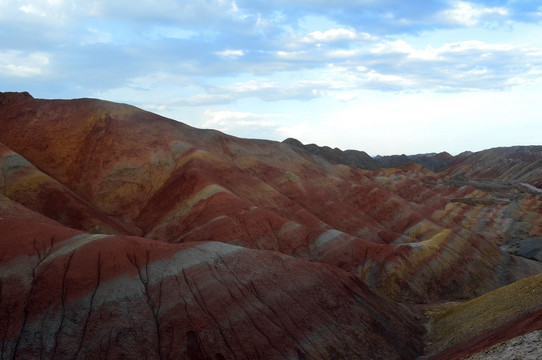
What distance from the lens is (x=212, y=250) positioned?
1228 inches

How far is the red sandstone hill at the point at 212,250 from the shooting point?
2444 centimetres

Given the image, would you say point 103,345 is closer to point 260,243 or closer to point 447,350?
point 447,350

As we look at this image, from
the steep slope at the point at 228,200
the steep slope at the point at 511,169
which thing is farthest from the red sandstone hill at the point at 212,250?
the steep slope at the point at 511,169

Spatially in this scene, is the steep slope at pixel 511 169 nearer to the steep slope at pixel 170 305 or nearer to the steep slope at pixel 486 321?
the steep slope at pixel 486 321

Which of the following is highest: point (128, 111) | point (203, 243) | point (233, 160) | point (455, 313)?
point (128, 111)

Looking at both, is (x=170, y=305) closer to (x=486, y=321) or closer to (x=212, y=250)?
(x=212, y=250)

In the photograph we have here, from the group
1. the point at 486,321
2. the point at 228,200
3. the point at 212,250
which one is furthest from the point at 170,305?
the point at 228,200

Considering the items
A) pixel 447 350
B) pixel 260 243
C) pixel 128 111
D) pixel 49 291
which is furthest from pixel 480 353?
pixel 128 111

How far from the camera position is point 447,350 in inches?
1092

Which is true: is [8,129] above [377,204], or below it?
above

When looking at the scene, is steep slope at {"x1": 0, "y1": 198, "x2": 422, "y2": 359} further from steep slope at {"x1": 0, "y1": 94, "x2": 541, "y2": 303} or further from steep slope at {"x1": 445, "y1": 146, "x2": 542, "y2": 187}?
steep slope at {"x1": 445, "y1": 146, "x2": 542, "y2": 187}

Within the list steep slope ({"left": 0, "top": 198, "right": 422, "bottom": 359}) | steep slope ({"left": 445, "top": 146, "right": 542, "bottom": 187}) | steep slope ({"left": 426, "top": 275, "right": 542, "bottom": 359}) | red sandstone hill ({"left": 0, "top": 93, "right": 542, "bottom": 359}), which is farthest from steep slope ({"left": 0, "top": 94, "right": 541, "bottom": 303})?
steep slope ({"left": 445, "top": 146, "right": 542, "bottom": 187})

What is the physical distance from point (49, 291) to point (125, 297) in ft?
13.9

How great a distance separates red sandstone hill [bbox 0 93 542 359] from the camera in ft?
80.2
